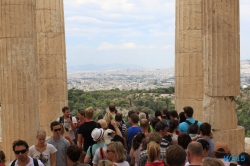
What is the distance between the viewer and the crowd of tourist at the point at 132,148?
28.3 ft

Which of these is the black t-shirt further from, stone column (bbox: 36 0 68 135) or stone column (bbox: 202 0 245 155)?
stone column (bbox: 36 0 68 135)

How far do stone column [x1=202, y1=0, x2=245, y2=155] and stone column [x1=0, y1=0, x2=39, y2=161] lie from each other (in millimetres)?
6268

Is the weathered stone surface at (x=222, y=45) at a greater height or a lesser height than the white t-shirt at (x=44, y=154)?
greater

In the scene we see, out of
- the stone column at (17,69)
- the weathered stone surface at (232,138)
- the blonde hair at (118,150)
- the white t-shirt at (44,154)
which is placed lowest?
the weathered stone surface at (232,138)

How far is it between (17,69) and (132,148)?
627cm

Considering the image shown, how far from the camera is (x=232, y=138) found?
52.0 ft

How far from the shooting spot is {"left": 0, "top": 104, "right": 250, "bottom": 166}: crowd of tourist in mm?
8625

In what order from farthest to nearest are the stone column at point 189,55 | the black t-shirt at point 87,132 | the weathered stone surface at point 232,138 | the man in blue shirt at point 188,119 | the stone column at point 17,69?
the stone column at point 189,55, the stone column at point 17,69, the weathered stone surface at point 232,138, the man in blue shirt at point 188,119, the black t-shirt at point 87,132

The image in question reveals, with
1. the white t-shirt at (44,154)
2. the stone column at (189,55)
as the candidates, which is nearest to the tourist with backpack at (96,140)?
the white t-shirt at (44,154)

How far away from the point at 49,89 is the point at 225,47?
10715 mm

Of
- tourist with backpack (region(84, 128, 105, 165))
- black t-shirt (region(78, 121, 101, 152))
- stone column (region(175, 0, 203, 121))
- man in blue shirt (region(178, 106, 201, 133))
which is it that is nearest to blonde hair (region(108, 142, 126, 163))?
tourist with backpack (region(84, 128, 105, 165))

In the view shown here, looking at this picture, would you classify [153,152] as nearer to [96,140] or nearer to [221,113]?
[96,140]

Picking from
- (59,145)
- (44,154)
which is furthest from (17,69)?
(44,154)

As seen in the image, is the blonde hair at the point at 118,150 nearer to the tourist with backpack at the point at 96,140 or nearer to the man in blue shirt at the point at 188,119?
the tourist with backpack at the point at 96,140
